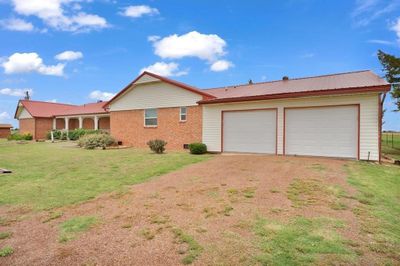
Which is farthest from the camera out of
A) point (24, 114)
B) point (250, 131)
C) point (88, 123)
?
point (24, 114)

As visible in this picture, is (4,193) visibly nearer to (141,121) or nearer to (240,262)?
(240,262)

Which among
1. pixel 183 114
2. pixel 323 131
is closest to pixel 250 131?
pixel 323 131

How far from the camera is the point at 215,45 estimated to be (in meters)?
25.8

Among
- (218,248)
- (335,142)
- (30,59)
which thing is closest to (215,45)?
(335,142)

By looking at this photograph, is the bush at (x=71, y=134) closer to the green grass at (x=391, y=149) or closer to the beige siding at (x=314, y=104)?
the beige siding at (x=314, y=104)

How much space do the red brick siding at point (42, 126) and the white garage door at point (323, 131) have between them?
31.0 m

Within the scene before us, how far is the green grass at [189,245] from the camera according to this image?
12.0 feet

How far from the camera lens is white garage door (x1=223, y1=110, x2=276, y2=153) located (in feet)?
47.7

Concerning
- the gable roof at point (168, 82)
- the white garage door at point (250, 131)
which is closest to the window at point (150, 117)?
the gable roof at point (168, 82)

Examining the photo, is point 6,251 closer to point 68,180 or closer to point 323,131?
point 68,180

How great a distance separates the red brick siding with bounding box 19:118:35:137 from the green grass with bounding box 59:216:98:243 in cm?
3374

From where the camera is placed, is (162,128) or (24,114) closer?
(162,128)

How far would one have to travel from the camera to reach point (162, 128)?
62.6ft

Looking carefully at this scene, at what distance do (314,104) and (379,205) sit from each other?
8.07 m
